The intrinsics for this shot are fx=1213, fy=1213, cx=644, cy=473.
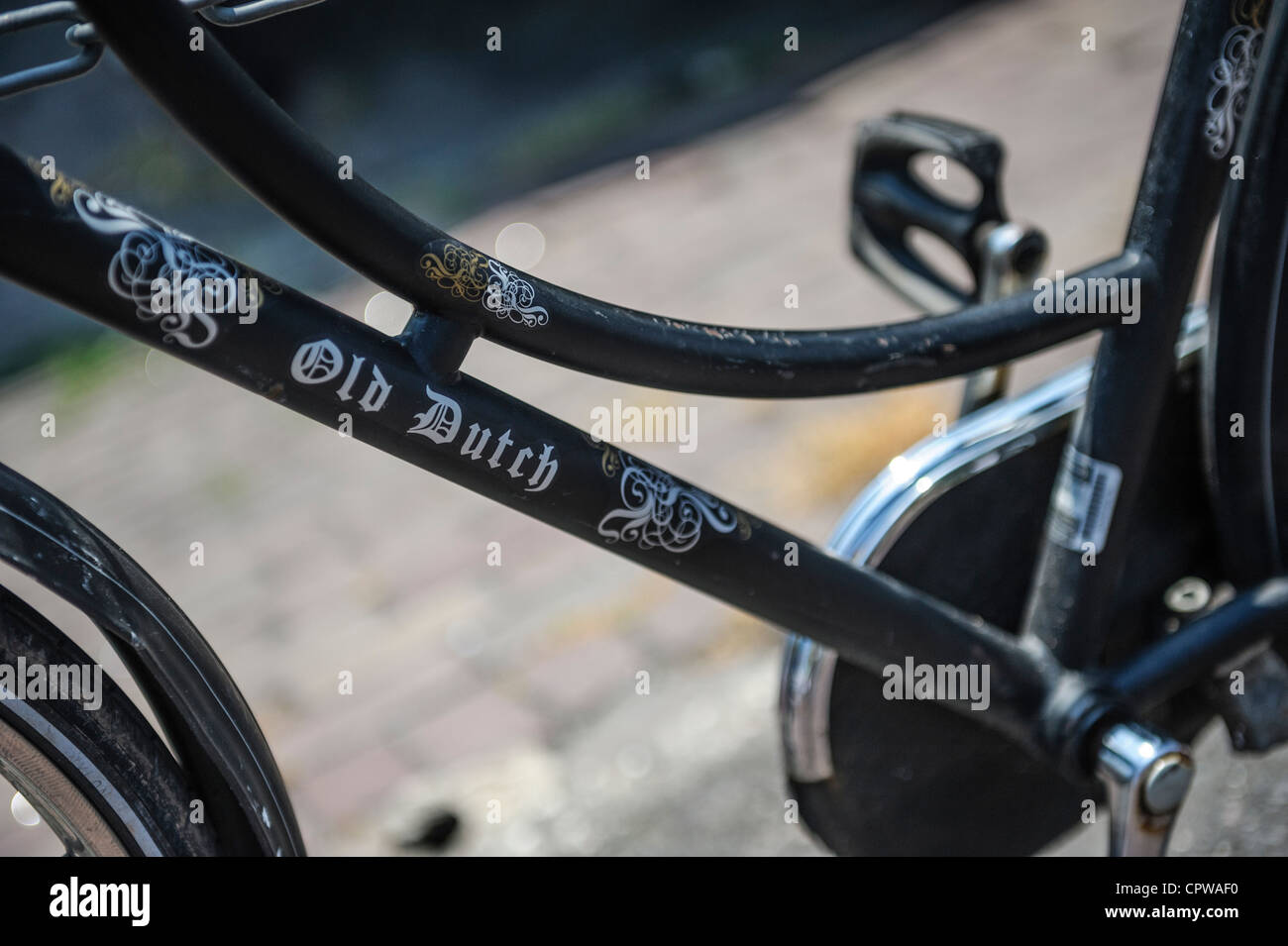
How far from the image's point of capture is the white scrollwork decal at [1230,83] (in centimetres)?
99

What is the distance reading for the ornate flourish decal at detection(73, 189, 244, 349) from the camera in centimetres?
71

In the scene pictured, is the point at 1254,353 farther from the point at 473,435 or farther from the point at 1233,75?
the point at 473,435

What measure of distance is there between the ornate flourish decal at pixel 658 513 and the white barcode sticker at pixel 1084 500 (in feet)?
1.19

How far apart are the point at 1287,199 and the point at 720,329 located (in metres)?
0.56

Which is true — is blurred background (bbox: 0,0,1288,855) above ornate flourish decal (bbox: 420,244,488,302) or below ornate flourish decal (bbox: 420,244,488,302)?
above

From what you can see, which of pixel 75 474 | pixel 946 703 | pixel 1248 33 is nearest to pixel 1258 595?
pixel 946 703

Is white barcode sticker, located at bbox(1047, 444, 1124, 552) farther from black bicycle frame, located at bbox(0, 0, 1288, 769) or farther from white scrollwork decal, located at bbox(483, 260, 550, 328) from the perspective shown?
white scrollwork decal, located at bbox(483, 260, 550, 328)

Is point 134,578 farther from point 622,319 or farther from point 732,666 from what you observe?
point 732,666

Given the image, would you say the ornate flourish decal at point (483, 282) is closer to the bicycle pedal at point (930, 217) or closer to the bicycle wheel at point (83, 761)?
the bicycle wheel at point (83, 761)

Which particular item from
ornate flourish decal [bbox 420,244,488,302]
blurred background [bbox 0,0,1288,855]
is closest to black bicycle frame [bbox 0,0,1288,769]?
ornate flourish decal [bbox 420,244,488,302]

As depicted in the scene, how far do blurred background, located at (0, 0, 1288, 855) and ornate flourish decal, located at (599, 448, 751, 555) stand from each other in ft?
2.67

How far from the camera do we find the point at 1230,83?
3.30 feet

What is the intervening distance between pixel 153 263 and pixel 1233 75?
0.86 m

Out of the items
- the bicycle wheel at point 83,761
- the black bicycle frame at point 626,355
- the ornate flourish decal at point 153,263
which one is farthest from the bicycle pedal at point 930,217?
the bicycle wheel at point 83,761
